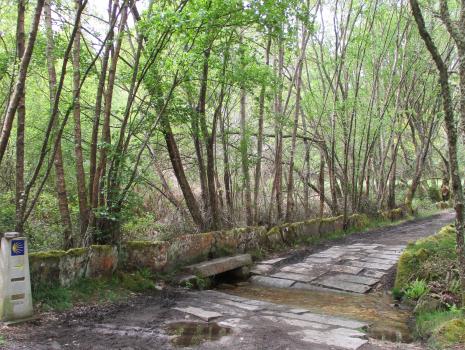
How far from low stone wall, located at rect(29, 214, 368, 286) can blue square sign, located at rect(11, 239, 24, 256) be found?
49 cm

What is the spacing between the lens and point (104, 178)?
251 inches

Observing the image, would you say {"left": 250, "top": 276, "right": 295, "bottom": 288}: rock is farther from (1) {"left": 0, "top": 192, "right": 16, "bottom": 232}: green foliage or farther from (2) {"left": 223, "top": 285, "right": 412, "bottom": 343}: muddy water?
(1) {"left": 0, "top": 192, "right": 16, "bottom": 232}: green foliage

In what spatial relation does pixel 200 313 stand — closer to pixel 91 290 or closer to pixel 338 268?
pixel 91 290

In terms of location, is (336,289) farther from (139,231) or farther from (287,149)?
(287,149)

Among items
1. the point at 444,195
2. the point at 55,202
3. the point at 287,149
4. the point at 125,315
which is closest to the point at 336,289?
the point at 125,315

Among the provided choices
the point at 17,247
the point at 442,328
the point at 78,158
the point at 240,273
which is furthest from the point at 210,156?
the point at 442,328

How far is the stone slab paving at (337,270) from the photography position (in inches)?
289

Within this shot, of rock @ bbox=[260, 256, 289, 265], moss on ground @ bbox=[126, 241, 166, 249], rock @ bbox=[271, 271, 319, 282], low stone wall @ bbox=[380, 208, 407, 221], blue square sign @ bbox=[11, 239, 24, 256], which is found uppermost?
blue square sign @ bbox=[11, 239, 24, 256]

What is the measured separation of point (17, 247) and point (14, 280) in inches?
13.3

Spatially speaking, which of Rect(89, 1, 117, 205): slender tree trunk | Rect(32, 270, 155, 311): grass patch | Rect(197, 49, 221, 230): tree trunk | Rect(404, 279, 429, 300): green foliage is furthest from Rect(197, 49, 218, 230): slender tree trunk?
Rect(404, 279, 429, 300): green foliage

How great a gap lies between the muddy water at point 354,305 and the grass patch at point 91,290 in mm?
1685

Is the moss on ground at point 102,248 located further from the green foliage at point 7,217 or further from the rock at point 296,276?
the rock at point 296,276

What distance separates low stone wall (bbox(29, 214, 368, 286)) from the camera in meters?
5.23

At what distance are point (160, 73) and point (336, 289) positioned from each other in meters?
4.52
